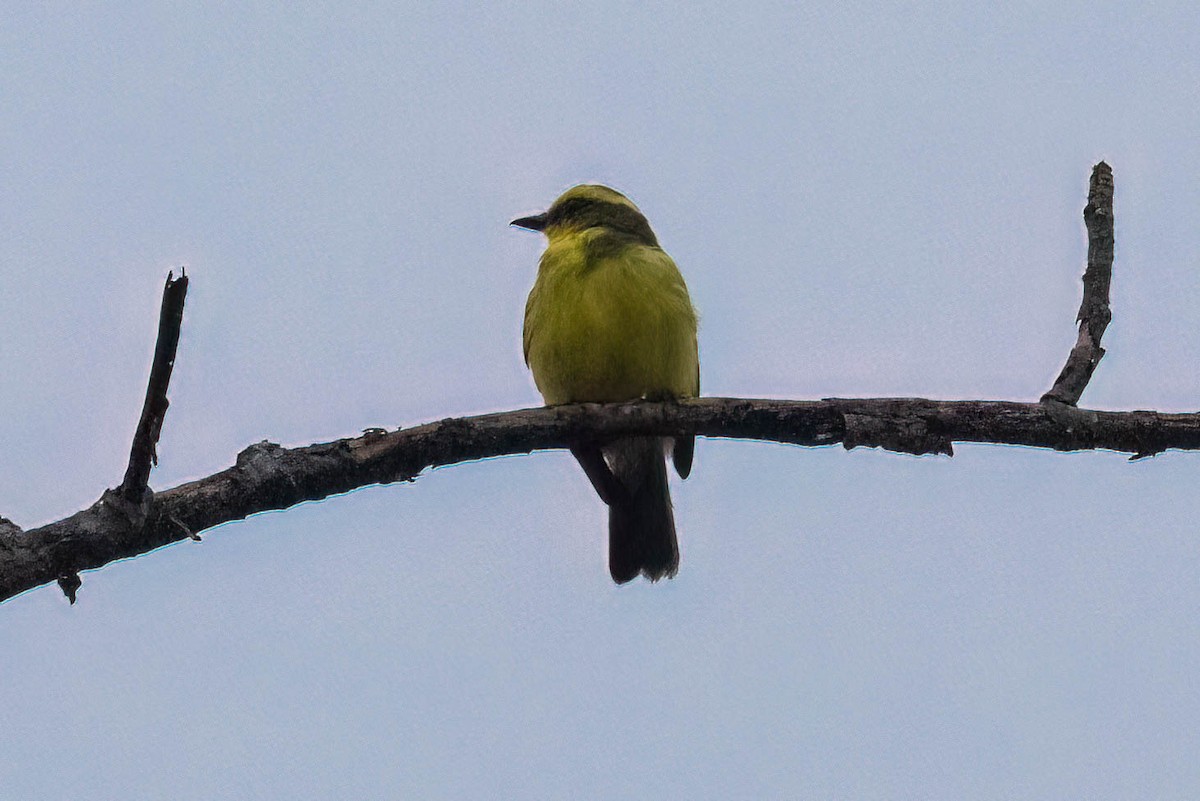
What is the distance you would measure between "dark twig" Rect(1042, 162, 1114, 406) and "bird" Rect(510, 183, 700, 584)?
1.60 metres

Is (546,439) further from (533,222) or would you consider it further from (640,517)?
(533,222)

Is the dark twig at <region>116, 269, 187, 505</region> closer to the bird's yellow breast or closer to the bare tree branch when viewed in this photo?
the bare tree branch

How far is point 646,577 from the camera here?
19.7 feet

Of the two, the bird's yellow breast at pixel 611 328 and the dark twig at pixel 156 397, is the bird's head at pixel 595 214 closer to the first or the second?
the bird's yellow breast at pixel 611 328

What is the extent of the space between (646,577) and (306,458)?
242 centimetres

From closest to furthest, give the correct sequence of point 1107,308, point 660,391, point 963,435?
point 963,435, point 1107,308, point 660,391

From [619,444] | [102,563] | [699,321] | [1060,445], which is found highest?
[699,321]

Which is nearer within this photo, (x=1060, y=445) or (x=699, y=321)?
(x=1060, y=445)

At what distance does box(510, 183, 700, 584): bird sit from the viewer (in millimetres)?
5492

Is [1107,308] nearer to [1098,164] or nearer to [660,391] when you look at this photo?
[1098,164]

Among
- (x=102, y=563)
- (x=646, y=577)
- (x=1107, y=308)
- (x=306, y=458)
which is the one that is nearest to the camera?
(x=102, y=563)

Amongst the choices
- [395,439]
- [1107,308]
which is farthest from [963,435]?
[395,439]

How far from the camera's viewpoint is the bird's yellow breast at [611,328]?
18.0ft

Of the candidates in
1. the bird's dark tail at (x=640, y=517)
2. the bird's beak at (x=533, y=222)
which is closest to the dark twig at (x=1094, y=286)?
the bird's dark tail at (x=640, y=517)
